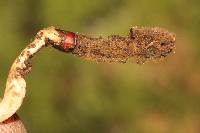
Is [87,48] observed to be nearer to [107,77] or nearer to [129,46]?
[129,46]

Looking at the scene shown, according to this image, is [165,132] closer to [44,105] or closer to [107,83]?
[107,83]

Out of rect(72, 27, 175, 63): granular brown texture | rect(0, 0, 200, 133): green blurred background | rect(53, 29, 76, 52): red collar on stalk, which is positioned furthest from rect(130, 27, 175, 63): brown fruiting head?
rect(0, 0, 200, 133): green blurred background

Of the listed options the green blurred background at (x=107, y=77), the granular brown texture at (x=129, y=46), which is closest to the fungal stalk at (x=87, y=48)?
the granular brown texture at (x=129, y=46)

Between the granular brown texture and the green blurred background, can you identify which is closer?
the granular brown texture

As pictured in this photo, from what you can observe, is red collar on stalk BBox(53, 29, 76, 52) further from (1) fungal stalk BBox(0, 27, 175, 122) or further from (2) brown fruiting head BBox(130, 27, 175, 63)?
(2) brown fruiting head BBox(130, 27, 175, 63)

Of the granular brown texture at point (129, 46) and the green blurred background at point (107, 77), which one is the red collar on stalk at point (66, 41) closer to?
the granular brown texture at point (129, 46)

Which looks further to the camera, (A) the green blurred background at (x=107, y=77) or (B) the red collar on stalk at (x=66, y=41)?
(A) the green blurred background at (x=107, y=77)

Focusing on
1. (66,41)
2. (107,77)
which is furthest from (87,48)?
(107,77)
